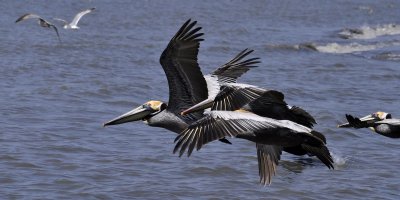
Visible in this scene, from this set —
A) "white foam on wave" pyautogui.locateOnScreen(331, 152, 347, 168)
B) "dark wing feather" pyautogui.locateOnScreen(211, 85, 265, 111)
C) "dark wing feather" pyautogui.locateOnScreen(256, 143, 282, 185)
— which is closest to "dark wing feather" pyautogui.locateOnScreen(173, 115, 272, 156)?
"dark wing feather" pyautogui.locateOnScreen(211, 85, 265, 111)

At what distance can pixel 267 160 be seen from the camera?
8.99 meters

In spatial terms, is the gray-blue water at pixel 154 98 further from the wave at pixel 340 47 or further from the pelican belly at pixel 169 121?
the pelican belly at pixel 169 121

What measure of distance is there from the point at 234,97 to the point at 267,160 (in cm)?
114

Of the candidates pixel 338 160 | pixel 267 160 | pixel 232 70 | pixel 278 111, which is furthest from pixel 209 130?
pixel 338 160

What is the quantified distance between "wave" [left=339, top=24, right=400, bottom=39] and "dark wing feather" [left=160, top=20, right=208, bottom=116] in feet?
65.1

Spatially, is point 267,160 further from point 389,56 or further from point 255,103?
point 389,56

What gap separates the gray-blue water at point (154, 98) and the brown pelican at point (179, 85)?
2.79ft

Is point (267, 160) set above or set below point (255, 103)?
below

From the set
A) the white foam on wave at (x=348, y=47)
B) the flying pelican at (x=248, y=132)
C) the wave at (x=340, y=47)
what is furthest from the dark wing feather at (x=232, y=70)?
the white foam on wave at (x=348, y=47)

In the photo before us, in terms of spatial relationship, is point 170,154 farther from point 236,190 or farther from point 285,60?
point 285,60

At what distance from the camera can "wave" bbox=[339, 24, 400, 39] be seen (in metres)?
28.4

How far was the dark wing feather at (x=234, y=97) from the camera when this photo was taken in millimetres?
8070

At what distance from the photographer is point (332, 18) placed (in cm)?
3447

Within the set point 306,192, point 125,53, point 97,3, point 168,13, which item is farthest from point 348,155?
point 97,3
